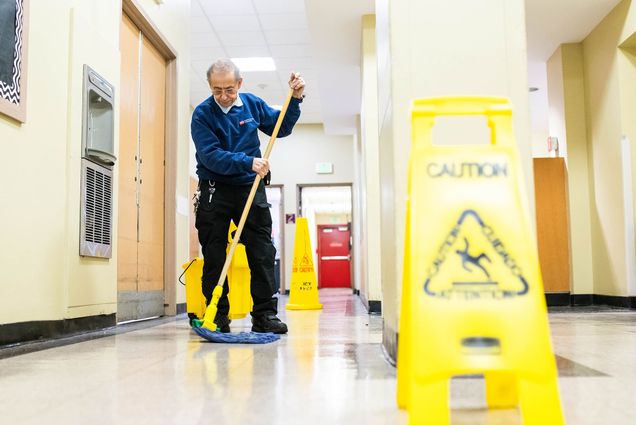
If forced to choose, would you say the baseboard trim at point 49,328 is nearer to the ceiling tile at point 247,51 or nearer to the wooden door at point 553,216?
the wooden door at point 553,216

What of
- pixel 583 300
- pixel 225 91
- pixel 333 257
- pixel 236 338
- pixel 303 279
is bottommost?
pixel 583 300

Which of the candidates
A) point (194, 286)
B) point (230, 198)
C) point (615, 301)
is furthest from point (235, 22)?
point (615, 301)

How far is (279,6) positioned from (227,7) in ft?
1.89

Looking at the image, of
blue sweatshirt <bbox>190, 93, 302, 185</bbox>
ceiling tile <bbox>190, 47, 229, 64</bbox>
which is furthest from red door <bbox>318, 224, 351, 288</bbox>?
blue sweatshirt <bbox>190, 93, 302, 185</bbox>

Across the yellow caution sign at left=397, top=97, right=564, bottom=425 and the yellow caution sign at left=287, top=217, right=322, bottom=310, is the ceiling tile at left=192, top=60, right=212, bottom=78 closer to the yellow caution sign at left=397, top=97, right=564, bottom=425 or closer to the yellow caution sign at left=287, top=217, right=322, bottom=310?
the yellow caution sign at left=287, top=217, right=322, bottom=310

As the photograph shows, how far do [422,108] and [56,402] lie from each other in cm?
103

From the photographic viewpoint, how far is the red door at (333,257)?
61.2 feet

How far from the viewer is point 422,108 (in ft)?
3.63

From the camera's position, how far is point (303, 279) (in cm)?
571

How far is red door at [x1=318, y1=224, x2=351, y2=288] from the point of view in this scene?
18663 millimetres

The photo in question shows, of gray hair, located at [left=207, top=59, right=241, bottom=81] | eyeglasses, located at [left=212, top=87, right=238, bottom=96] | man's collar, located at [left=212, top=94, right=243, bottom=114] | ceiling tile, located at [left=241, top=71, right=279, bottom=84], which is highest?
ceiling tile, located at [left=241, top=71, right=279, bottom=84]

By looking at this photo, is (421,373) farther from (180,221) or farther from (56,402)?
(180,221)

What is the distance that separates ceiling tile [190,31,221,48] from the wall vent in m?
4.15

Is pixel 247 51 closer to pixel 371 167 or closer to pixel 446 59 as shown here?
pixel 371 167
